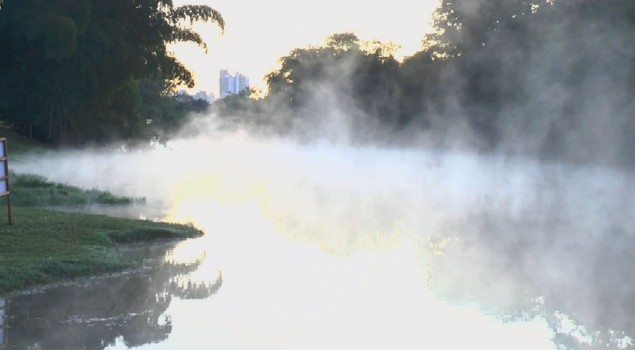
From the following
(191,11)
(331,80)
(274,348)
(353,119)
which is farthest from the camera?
(331,80)

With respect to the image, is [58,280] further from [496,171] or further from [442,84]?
[442,84]

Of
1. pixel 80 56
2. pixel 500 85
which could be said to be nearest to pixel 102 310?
A: pixel 80 56

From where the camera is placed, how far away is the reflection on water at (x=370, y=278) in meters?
→ 8.96

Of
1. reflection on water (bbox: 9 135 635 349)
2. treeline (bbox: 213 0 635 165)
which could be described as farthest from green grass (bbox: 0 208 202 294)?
treeline (bbox: 213 0 635 165)

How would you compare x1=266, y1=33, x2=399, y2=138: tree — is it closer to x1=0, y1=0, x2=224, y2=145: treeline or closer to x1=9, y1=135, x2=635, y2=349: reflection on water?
x1=0, y1=0, x2=224, y2=145: treeline

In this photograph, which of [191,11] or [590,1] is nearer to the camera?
[191,11]

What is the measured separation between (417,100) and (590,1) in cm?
1875

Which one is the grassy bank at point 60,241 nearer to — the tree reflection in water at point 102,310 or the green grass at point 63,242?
the green grass at point 63,242

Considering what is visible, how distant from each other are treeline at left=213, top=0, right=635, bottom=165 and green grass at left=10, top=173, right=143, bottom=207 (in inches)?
903

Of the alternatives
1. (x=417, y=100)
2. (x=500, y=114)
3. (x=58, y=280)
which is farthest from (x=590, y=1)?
(x=58, y=280)

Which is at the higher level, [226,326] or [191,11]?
[191,11]

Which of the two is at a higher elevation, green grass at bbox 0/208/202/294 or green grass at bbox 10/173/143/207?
green grass at bbox 0/208/202/294

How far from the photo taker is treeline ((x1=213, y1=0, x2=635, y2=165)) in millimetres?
40562

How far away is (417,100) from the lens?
60.8 meters
